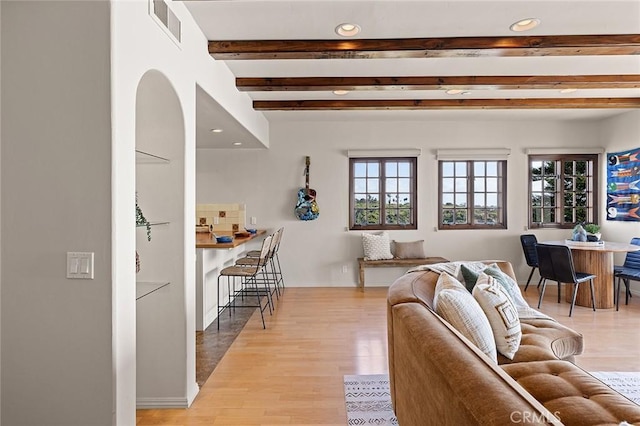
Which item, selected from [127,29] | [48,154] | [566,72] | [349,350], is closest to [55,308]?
[48,154]

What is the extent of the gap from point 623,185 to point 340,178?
414 cm

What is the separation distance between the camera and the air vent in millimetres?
1946

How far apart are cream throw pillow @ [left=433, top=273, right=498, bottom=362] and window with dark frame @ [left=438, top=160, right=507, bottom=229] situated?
13.7 feet

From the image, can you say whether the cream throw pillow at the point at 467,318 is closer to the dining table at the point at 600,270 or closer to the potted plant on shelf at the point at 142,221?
the potted plant on shelf at the point at 142,221

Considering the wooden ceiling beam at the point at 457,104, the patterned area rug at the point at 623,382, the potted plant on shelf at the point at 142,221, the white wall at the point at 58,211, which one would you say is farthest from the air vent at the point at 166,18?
the patterned area rug at the point at 623,382

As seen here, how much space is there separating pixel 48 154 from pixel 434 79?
3.48 m

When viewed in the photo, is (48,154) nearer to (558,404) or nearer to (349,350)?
(558,404)

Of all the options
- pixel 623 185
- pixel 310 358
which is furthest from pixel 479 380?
pixel 623 185

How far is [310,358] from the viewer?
10.2ft

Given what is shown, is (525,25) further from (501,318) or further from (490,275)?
(501,318)

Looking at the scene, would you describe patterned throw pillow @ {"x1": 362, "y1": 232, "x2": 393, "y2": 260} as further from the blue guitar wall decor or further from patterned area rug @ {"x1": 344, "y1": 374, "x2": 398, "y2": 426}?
patterned area rug @ {"x1": 344, "y1": 374, "x2": 398, "y2": 426}

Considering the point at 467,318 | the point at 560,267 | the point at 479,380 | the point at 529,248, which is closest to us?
the point at 479,380

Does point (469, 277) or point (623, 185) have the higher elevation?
point (623, 185)

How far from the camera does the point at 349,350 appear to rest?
10.7ft
